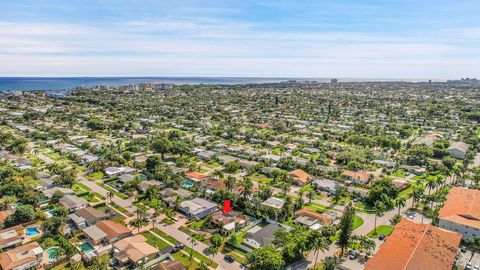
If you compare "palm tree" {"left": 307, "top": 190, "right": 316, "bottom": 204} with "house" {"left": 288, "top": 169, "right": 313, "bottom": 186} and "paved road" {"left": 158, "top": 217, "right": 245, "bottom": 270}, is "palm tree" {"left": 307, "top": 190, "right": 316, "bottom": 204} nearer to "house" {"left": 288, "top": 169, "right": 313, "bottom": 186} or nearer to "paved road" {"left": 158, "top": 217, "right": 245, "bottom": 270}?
"house" {"left": 288, "top": 169, "right": 313, "bottom": 186}

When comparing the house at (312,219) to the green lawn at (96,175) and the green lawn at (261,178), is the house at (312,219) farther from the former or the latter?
the green lawn at (96,175)

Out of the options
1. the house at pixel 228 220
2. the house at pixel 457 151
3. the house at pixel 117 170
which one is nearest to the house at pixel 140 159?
the house at pixel 117 170

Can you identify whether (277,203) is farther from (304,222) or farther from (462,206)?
(462,206)

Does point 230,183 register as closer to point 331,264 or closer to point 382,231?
point 382,231

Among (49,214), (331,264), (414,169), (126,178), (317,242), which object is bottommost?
(49,214)

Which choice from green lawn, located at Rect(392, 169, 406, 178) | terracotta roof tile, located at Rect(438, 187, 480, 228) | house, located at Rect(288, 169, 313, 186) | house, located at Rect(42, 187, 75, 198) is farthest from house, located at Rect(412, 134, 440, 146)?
house, located at Rect(42, 187, 75, 198)

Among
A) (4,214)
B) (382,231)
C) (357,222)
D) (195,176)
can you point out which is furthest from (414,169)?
(4,214)

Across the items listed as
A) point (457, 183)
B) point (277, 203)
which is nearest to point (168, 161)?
point (277, 203)
